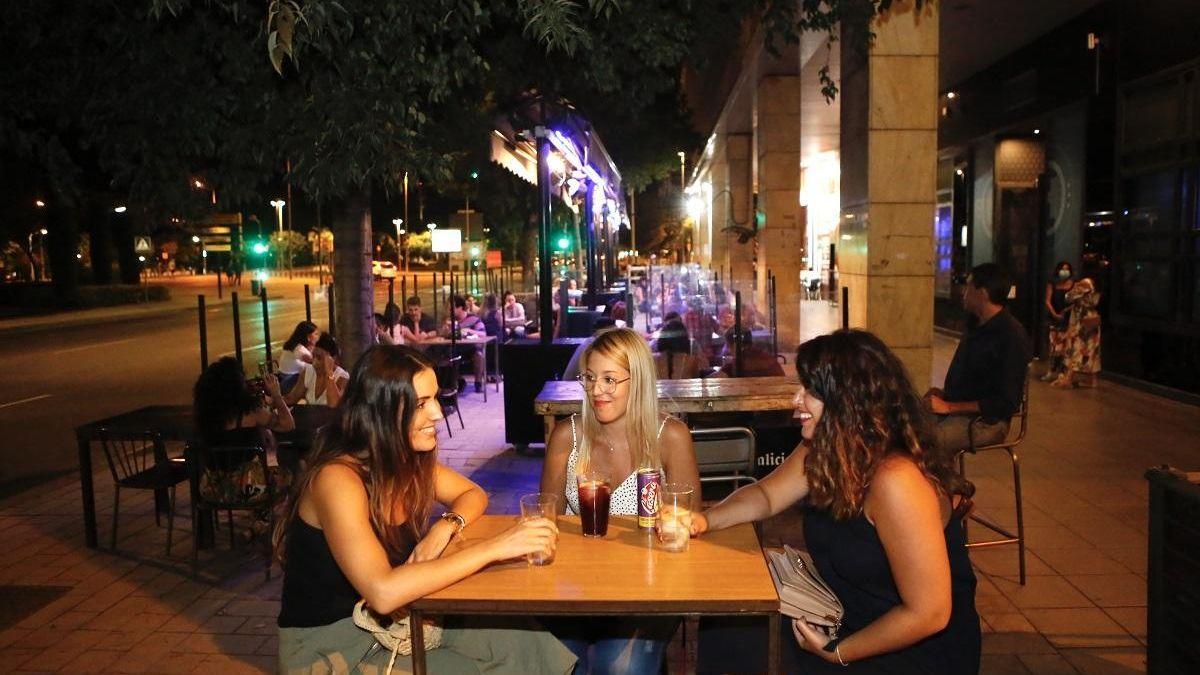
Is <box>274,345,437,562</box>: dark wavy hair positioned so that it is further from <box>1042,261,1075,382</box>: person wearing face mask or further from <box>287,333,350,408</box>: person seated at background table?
<box>1042,261,1075,382</box>: person wearing face mask

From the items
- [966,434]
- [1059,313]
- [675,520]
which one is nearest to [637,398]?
[675,520]

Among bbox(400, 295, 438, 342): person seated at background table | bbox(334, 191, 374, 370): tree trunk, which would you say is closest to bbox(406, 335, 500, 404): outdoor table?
bbox(400, 295, 438, 342): person seated at background table

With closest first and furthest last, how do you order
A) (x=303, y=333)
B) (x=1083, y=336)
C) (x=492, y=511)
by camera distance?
(x=492, y=511) → (x=303, y=333) → (x=1083, y=336)

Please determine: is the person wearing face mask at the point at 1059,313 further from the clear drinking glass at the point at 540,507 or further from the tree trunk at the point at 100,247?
the tree trunk at the point at 100,247

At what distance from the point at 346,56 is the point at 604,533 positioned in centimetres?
351

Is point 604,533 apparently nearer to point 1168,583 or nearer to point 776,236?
point 1168,583

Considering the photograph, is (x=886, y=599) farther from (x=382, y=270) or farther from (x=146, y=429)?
(x=382, y=270)

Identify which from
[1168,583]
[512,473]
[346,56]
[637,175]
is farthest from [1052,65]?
[637,175]

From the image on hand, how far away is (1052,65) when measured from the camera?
1272 centimetres

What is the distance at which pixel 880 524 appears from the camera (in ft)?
8.01

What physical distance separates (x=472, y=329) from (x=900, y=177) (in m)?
7.41

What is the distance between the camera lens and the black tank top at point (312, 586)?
2.63m

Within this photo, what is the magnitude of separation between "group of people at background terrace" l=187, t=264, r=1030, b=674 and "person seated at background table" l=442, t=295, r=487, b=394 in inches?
336

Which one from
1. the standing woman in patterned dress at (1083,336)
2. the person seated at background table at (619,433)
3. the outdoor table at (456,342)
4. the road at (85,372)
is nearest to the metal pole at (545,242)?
the outdoor table at (456,342)
